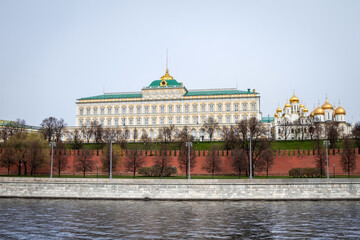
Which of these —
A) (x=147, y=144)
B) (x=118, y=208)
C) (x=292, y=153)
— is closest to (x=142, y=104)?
(x=147, y=144)

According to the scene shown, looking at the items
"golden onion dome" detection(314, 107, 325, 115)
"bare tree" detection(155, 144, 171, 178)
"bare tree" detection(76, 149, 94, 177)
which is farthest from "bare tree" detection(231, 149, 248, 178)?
"golden onion dome" detection(314, 107, 325, 115)

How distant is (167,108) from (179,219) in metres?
64.4

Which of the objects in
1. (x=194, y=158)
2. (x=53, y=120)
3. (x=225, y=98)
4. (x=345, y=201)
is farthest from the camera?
(x=225, y=98)

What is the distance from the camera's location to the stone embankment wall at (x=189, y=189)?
28.5 meters

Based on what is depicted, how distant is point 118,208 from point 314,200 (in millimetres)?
14783

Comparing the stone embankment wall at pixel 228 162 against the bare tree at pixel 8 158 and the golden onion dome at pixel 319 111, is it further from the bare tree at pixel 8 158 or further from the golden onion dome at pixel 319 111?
the golden onion dome at pixel 319 111

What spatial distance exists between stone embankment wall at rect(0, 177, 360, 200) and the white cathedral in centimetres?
4023

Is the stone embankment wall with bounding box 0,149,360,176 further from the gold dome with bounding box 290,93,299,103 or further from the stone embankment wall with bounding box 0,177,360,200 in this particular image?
the gold dome with bounding box 290,93,299,103

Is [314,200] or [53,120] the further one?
[53,120]

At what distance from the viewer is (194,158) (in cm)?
4269

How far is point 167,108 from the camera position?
84.4 m

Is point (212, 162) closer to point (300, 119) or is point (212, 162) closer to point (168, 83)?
point (300, 119)

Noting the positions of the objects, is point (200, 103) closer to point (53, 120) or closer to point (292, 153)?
point (53, 120)

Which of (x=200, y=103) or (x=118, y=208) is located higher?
(x=200, y=103)
